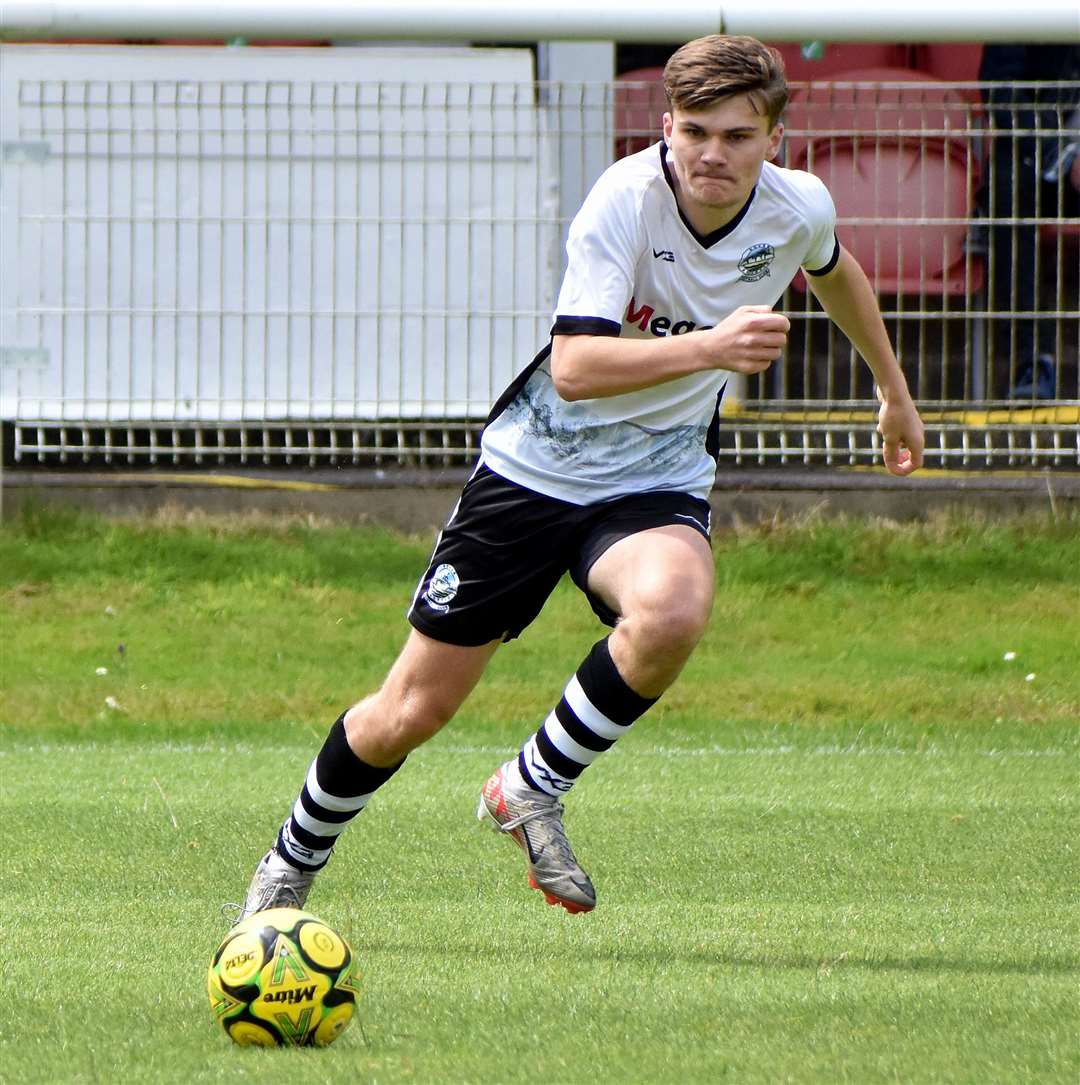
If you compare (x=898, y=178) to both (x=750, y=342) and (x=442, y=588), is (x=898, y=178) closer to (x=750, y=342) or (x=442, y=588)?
(x=442, y=588)

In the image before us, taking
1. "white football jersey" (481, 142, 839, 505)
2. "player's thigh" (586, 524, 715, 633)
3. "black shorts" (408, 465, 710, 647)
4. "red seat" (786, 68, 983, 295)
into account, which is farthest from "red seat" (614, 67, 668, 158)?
"player's thigh" (586, 524, 715, 633)

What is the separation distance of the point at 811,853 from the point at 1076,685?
3.12 m

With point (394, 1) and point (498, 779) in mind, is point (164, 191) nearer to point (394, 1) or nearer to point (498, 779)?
point (394, 1)

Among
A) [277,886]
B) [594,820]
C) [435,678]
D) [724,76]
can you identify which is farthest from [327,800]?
[724,76]

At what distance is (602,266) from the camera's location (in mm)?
4254

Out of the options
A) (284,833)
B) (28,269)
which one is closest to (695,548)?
(284,833)

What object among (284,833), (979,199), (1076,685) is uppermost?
(979,199)

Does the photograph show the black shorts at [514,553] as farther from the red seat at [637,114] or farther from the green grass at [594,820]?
the red seat at [637,114]

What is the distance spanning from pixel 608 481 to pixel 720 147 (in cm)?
75

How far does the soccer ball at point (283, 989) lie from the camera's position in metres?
3.52

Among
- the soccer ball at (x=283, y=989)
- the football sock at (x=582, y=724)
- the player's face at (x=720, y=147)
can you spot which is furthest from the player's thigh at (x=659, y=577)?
the soccer ball at (x=283, y=989)

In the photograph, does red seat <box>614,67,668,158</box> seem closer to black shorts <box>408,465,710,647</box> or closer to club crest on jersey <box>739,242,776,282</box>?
club crest on jersey <box>739,242,776,282</box>

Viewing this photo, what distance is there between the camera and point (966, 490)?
961 centimetres

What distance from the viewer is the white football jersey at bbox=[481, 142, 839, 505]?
430 centimetres
